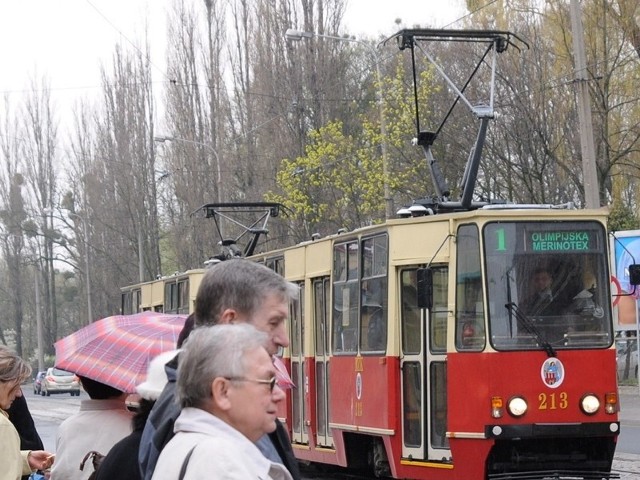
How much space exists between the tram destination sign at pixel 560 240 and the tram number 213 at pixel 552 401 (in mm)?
1303

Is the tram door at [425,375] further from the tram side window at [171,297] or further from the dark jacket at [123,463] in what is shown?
the tram side window at [171,297]

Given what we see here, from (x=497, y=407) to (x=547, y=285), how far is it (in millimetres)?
1192

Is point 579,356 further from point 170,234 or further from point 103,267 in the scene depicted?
point 103,267

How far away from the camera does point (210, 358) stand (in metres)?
3.34

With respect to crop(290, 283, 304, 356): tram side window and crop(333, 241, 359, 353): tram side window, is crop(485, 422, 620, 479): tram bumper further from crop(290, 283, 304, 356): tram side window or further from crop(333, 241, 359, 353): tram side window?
crop(290, 283, 304, 356): tram side window

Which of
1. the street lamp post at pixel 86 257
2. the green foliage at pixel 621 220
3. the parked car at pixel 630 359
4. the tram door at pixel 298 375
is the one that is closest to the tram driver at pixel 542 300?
the tram door at pixel 298 375

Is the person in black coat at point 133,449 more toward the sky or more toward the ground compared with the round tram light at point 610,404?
more toward the sky

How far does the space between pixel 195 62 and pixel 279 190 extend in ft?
31.7

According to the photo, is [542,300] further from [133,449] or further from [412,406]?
[133,449]

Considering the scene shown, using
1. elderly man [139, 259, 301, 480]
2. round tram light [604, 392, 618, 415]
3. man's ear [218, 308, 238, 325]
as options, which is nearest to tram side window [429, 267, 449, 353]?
round tram light [604, 392, 618, 415]

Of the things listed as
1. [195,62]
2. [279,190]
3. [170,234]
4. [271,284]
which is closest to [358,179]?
[279,190]

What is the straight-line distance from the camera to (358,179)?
3334 centimetres

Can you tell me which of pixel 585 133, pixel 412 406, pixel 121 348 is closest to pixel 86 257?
pixel 585 133

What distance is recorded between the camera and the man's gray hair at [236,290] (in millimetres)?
4316
